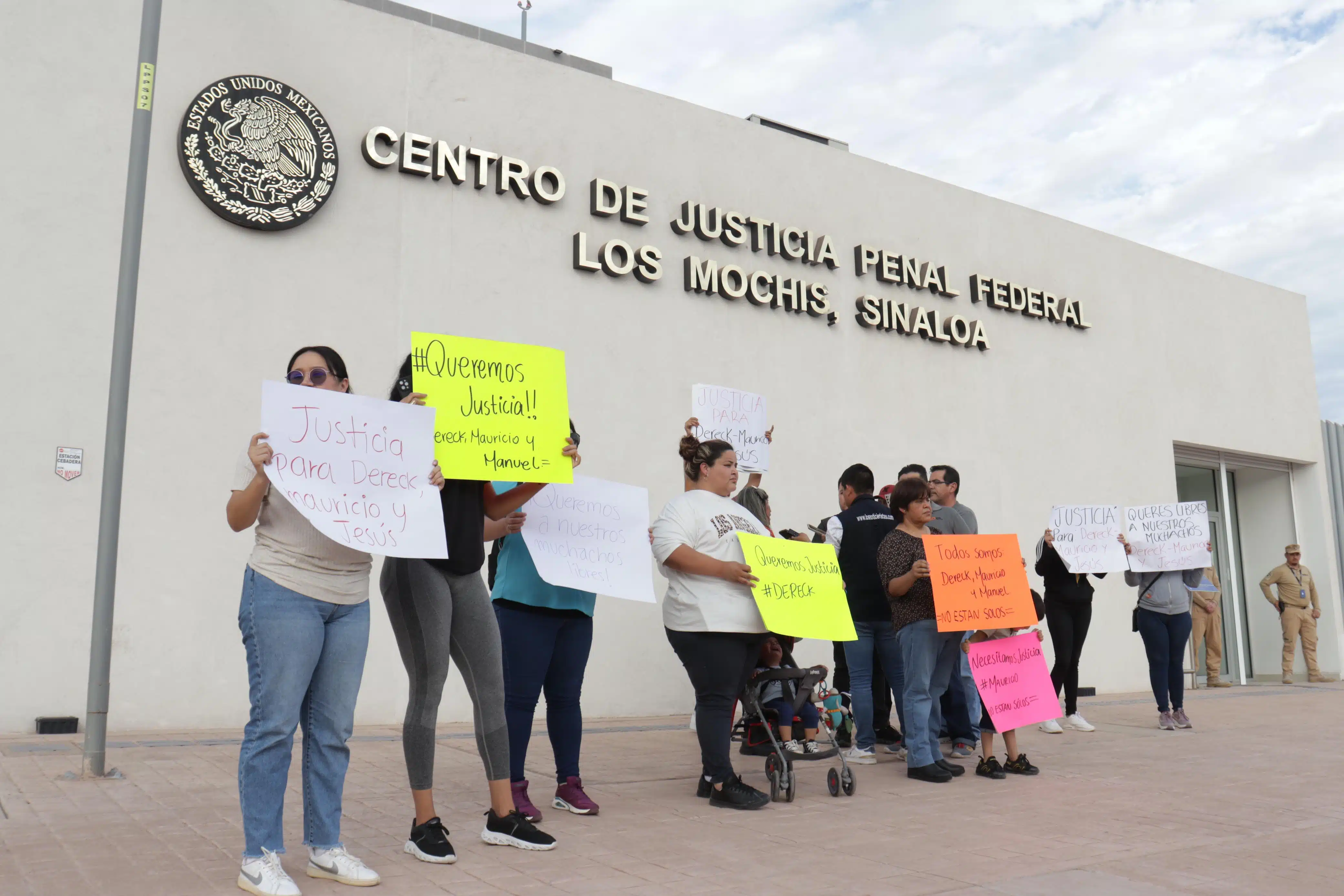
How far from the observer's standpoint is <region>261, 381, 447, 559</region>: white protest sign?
3.56m

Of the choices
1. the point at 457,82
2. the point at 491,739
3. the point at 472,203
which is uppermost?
the point at 457,82

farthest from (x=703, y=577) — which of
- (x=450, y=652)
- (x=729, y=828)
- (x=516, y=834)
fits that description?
(x=516, y=834)

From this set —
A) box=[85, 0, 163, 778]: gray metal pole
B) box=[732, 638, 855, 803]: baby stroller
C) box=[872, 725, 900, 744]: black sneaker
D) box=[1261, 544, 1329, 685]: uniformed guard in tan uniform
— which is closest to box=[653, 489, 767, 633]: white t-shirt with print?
box=[732, 638, 855, 803]: baby stroller

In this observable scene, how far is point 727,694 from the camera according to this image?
5105mm

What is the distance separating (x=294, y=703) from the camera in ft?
11.4

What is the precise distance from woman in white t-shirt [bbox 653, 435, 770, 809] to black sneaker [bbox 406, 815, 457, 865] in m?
1.49

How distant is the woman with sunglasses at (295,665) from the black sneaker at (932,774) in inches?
135

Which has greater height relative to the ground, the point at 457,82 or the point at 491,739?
the point at 457,82

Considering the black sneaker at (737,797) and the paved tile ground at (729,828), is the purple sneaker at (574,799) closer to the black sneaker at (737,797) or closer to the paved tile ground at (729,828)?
the paved tile ground at (729,828)

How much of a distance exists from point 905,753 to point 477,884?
160 inches

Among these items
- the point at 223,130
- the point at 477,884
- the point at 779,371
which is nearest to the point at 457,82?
the point at 223,130

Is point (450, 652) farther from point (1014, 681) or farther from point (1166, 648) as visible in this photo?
point (1166, 648)

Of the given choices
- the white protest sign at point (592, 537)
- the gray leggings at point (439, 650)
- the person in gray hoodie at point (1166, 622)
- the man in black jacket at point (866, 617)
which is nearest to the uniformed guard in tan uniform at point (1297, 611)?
the person in gray hoodie at point (1166, 622)

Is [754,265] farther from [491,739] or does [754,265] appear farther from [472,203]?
[491,739]
